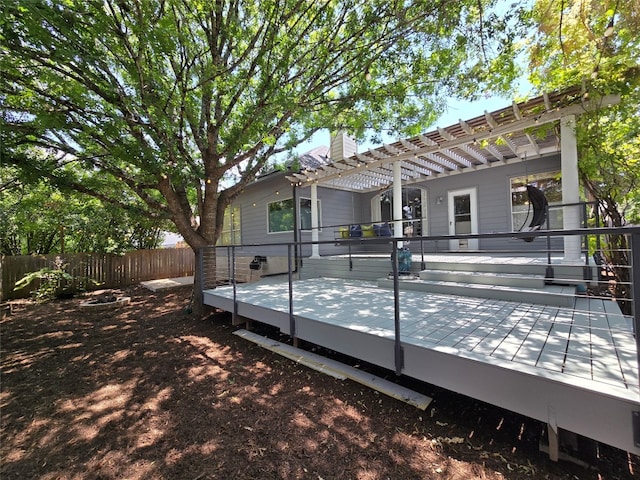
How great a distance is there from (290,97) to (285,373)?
420 cm

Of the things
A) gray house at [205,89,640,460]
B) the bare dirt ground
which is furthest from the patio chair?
the bare dirt ground

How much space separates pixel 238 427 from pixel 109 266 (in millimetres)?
10366

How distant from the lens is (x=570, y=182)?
440 centimetres

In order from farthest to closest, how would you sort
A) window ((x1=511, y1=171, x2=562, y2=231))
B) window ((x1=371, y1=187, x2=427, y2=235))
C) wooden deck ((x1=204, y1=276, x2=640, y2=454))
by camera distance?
window ((x1=371, y1=187, x2=427, y2=235)) → window ((x1=511, y1=171, x2=562, y2=231)) → wooden deck ((x1=204, y1=276, x2=640, y2=454))

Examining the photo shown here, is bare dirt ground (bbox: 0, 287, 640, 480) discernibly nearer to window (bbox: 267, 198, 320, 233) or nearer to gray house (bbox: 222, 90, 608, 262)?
gray house (bbox: 222, 90, 608, 262)

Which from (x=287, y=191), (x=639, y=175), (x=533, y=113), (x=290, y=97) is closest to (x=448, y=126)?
(x=533, y=113)

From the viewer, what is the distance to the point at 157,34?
341cm

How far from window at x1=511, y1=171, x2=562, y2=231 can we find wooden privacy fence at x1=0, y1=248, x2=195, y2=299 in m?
12.2

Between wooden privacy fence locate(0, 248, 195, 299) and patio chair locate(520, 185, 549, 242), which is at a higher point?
patio chair locate(520, 185, 549, 242)

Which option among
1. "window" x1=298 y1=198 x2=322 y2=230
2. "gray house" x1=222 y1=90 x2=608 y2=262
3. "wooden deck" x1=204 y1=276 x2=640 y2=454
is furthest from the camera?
"window" x1=298 y1=198 x2=322 y2=230

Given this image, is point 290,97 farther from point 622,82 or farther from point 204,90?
point 622,82

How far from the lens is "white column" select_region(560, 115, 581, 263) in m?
4.30

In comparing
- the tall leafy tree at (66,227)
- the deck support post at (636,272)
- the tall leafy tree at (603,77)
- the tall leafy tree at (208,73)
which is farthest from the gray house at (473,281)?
the tall leafy tree at (66,227)

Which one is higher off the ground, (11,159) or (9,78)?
(9,78)
